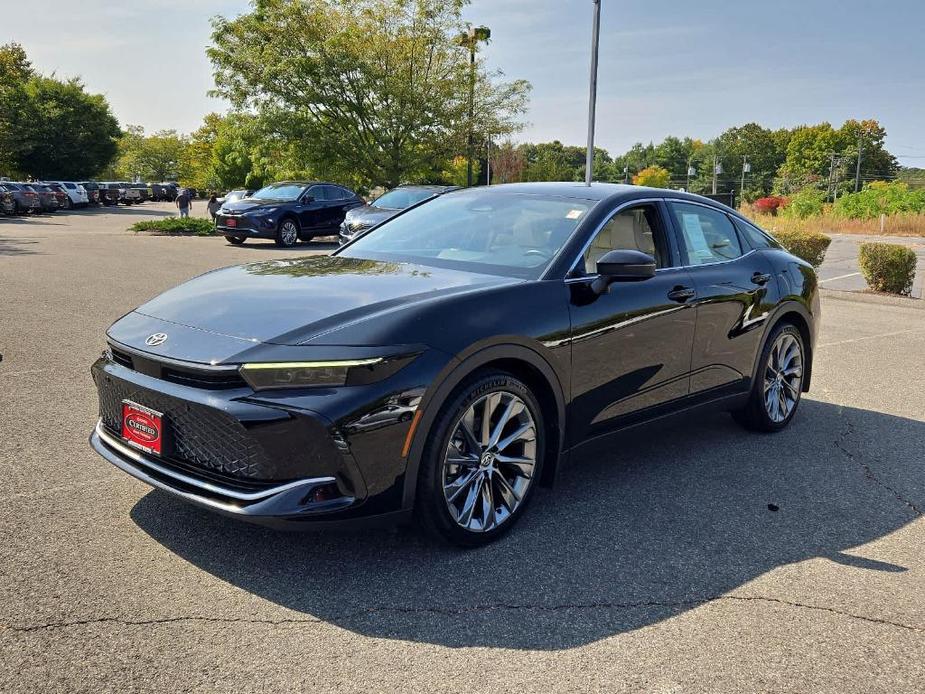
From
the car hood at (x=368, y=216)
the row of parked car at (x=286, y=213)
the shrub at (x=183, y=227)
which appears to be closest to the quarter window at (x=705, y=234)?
the car hood at (x=368, y=216)

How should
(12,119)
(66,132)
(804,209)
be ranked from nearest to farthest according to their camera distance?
1. (804,209)
2. (12,119)
3. (66,132)

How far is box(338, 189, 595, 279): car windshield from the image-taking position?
427cm

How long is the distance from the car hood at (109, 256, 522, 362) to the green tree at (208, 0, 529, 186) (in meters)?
31.7

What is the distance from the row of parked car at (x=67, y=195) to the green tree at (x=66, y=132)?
15.6ft

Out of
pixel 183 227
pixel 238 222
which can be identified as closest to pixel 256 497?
pixel 238 222

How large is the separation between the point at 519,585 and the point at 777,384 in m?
3.06

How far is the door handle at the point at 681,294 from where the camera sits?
4.63m

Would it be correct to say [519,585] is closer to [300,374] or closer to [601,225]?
[300,374]

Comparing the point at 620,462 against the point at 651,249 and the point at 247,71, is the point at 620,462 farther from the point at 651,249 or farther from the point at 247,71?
the point at 247,71

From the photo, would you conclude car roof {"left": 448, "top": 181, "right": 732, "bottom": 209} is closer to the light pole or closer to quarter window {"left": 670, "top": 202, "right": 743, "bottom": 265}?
quarter window {"left": 670, "top": 202, "right": 743, "bottom": 265}

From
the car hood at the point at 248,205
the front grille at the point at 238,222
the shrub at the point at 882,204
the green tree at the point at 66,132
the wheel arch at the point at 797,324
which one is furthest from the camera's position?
the green tree at the point at 66,132

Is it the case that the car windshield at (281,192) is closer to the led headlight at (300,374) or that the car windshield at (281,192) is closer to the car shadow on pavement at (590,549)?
the car shadow on pavement at (590,549)

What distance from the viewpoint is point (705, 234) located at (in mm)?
5176

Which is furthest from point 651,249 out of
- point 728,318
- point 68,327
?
point 68,327
